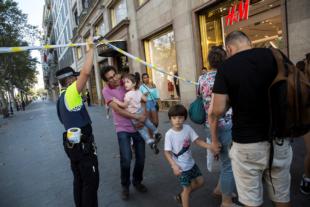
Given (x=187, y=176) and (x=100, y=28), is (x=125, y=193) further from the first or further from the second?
(x=100, y=28)

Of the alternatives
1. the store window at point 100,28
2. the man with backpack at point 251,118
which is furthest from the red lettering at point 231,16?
the store window at point 100,28

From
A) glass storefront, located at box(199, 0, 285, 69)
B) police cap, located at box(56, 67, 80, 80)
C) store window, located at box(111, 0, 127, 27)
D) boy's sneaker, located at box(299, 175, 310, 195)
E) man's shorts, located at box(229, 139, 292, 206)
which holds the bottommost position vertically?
boy's sneaker, located at box(299, 175, 310, 195)

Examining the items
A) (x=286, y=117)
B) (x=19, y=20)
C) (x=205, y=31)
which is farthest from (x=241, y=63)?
(x=19, y=20)

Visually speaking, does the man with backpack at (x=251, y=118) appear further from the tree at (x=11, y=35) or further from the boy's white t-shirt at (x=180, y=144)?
the tree at (x=11, y=35)

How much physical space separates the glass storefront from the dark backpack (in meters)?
4.89

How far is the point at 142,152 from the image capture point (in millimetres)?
4289

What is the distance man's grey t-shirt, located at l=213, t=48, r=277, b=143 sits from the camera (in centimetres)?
217

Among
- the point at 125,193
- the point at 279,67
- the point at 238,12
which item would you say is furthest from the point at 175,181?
the point at 238,12

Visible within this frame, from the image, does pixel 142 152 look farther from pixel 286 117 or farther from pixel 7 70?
pixel 7 70

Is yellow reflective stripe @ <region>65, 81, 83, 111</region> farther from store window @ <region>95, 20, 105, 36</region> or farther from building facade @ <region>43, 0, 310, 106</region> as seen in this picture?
store window @ <region>95, 20, 105, 36</region>

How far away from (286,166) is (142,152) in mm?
2313

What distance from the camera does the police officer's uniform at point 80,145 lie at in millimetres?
3084

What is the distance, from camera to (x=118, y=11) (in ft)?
61.5

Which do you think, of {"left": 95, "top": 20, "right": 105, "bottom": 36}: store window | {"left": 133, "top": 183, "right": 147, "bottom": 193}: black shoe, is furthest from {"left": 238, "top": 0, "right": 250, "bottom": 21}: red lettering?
{"left": 95, "top": 20, "right": 105, "bottom": 36}: store window
